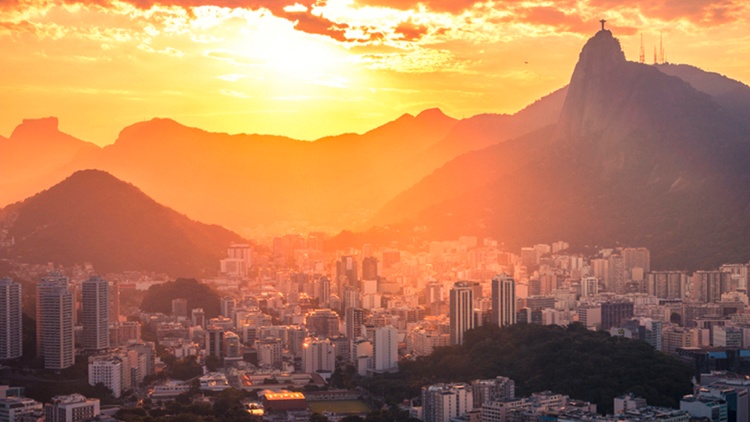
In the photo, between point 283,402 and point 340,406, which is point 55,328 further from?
point 340,406

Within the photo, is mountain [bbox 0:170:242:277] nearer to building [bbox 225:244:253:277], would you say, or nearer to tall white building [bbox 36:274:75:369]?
building [bbox 225:244:253:277]

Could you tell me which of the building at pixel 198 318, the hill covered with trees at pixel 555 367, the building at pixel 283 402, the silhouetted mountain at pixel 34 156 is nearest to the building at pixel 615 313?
the hill covered with trees at pixel 555 367

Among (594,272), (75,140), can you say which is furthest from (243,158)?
(594,272)

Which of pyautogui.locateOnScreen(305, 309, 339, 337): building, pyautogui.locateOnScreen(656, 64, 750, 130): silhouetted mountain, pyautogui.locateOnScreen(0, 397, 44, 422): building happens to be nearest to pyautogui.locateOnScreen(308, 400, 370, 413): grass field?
pyautogui.locateOnScreen(0, 397, 44, 422): building

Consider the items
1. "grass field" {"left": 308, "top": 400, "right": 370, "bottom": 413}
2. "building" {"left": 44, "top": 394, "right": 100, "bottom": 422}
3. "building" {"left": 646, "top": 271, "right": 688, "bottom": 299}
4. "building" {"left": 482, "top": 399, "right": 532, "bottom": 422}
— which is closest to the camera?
"building" {"left": 482, "top": 399, "right": 532, "bottom": 422}

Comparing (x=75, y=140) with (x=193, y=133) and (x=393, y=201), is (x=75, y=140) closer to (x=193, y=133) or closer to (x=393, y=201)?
(x=193, y=133)

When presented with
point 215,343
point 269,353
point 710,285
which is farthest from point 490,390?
point 710,285

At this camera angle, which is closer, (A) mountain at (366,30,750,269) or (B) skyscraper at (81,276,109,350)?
(B) skyscraper at (81,276,109,350)
